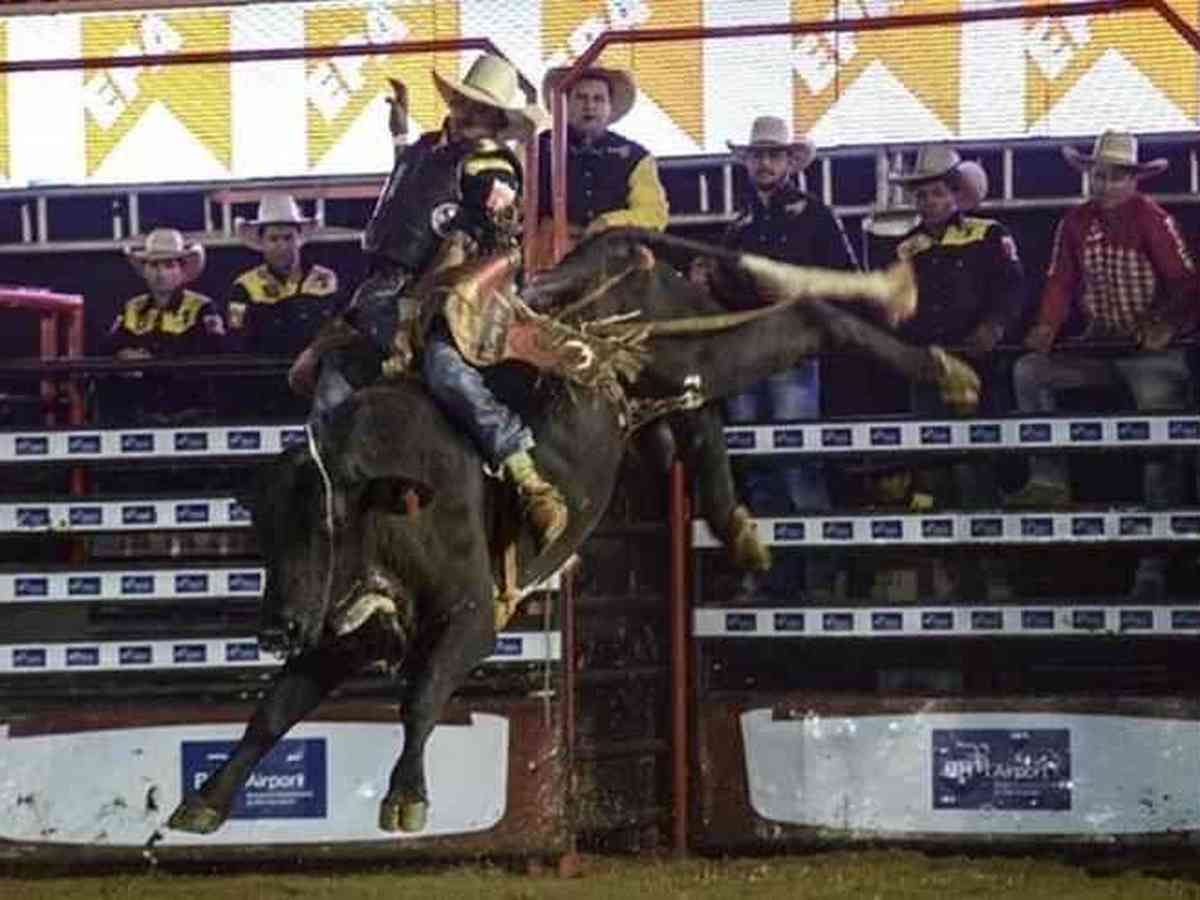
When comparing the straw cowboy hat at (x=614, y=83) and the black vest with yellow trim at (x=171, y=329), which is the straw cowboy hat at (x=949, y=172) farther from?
the black vest with yellow trim at (x=171, y=329)

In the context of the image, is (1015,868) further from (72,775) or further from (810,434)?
(72,775)

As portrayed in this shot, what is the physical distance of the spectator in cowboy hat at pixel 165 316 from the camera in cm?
867

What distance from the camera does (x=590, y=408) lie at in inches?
278

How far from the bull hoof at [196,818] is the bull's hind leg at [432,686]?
44 cm

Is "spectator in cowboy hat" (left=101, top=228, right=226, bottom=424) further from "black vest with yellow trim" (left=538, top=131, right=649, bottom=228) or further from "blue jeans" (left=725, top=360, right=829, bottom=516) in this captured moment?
"blue jeans" (left=725, top=360, right=829, bottom=516)

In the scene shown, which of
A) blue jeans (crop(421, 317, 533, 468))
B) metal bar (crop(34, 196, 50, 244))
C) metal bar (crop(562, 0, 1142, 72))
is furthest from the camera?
metal bar (crop(34, 196, 50, 244))

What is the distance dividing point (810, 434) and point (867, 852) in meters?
1.52

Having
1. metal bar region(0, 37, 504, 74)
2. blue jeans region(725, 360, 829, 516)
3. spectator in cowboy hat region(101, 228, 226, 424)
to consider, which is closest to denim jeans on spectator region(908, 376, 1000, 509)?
blue jeans region(725, 360, 829, 516)

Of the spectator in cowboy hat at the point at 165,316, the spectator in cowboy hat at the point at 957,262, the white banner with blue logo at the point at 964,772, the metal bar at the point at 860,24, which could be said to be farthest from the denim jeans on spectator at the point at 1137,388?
the spectator in cowboy hat at the point at 165,316

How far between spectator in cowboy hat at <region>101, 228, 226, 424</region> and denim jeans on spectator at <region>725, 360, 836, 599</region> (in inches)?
77.6

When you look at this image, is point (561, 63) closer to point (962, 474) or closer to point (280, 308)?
point (280, 308)

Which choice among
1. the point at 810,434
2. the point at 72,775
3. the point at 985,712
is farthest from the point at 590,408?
the point at 72,775

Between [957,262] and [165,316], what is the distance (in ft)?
9.57

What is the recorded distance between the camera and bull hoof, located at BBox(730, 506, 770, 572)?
738cm
